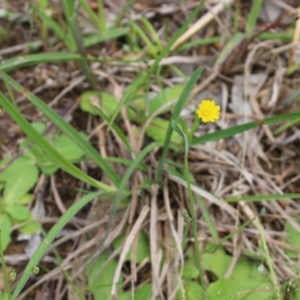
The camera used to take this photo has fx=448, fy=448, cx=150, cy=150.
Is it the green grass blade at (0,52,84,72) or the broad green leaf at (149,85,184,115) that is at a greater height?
the green grass blade at (0,52,84,72)

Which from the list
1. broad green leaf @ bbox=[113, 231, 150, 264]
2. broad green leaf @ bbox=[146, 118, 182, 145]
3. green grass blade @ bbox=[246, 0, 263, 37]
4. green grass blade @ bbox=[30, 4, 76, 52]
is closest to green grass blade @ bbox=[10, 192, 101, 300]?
broad green leaf @ bbox=[113, 231, 150, 264]

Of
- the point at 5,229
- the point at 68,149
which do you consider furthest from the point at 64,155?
the point at 5,229

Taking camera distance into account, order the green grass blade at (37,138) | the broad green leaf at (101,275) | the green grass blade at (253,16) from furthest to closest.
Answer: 1. the green grass blade at (253,16)
2. the broad green leaf at (101,275)
3. the green grass blade at (37,138)

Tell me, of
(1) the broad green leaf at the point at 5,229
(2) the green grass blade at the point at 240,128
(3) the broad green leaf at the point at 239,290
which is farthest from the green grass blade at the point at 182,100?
(1) the broad green leaf at the point at 5,229

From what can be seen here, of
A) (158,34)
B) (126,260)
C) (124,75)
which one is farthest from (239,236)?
(158,34)

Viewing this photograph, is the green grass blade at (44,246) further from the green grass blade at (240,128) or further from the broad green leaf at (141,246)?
the green grass blade at (240,128)

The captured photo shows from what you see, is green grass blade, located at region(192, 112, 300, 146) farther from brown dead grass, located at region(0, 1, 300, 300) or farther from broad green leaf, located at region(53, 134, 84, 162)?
broad green leaf, located at region(53, 134, 84, 162)
